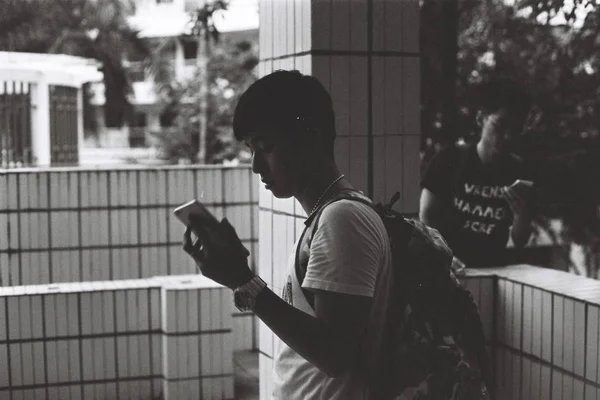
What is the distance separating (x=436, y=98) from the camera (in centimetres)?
782

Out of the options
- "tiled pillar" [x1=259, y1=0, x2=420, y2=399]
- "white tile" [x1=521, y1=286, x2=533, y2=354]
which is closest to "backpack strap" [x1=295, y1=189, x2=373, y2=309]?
"tiled pillar" [x1=259, y1=0, x2=420, y2=399]

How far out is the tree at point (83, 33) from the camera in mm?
25375

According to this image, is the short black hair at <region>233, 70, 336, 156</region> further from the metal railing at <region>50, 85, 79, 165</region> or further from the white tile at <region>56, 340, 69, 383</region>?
the metal railing at <region>50, 85, 79, 165</region>

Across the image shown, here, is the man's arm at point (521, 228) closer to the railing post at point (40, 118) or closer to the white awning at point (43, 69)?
the railing post at point (40, 118)

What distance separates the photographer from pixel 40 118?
38.0ft

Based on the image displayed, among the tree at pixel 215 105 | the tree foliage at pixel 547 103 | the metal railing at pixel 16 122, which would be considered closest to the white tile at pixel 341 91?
the tree foliage at pixel 547 103

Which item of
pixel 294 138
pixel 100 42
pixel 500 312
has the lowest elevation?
pixel 500 312

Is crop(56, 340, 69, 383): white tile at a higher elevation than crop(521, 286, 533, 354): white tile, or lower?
lower

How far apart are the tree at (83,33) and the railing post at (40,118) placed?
14.0 metres

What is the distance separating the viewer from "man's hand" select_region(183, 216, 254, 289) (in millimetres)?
1822

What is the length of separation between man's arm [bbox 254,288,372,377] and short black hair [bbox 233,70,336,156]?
0.40 metres

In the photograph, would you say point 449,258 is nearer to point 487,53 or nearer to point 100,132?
point 487,53

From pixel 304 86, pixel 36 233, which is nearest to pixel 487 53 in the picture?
pixel 36 233

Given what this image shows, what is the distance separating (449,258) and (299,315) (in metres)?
0.38
